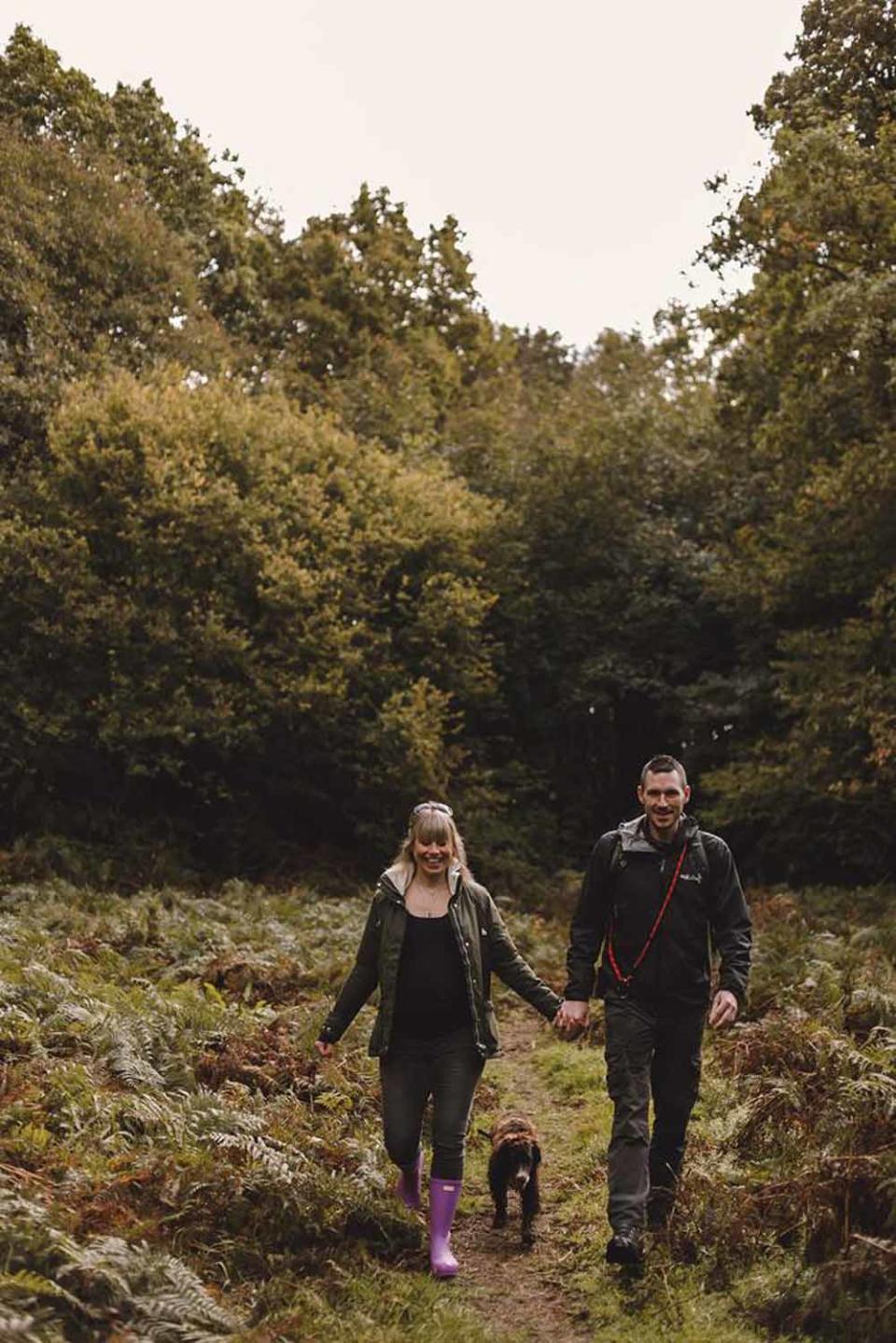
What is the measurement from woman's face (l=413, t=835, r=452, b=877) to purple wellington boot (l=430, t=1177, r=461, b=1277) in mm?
1439

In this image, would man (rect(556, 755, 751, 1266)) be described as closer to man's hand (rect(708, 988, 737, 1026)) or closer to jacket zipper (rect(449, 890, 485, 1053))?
man's hand (rect(708, 988, 737, 1026))

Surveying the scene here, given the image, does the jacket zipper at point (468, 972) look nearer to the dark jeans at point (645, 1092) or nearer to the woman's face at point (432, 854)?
the woman's face at point (432, 854)

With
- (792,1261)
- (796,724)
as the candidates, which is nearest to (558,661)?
(796,724)

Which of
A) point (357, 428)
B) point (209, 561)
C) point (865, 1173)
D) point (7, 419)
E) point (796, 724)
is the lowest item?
point (865, 1173)

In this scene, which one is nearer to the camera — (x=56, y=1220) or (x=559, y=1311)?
(x=56, y=1220)

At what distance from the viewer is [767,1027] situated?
31.0 feet

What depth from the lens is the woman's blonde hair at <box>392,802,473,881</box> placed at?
6.29m

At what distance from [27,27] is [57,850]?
17648 mm

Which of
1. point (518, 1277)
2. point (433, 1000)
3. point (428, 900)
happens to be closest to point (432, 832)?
point (428, 900)

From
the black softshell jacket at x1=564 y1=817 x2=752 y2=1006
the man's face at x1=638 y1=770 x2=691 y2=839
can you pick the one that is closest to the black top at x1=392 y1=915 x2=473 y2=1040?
the black softshell jacket at x1=564 y1=817 x2=752 y2=1006

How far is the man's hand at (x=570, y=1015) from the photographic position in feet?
20.3


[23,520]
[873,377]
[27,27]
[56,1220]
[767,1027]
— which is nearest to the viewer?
[56,1220]

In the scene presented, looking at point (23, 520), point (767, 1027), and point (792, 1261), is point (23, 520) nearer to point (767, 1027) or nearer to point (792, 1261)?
point (767, 1027)

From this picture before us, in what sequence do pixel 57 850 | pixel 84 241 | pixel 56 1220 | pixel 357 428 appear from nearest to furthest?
pixel 56 1220 → pixel 57 850 → pixel 84 241 → pixel 357 428
